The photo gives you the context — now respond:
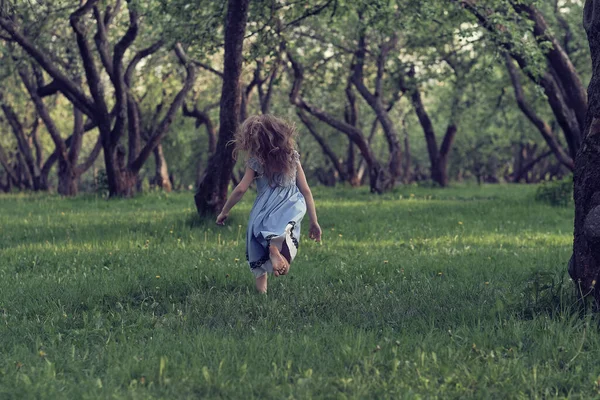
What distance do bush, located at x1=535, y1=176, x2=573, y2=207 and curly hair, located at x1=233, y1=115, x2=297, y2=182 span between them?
471 inches

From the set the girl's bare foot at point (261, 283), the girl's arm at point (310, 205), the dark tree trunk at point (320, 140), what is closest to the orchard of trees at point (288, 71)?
the dark tree trunk at point (320, 140)

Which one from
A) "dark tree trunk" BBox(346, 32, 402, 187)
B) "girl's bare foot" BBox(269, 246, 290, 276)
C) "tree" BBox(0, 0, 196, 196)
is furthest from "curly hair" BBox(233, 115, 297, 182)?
"dark tree trunk" BBox(346, 32, 402, 187)

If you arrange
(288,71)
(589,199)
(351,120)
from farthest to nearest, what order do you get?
(351,120), (288,71), (589,199)

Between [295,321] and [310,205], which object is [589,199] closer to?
[310,205]

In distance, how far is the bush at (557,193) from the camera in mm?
17484

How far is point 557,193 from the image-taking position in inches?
694

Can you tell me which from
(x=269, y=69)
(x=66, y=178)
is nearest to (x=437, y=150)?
(x=269, y=69)

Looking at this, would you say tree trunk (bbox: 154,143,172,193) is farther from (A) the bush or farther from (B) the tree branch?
(A) the bush

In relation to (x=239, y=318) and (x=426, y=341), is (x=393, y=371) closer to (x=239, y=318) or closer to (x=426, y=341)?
(x=426, y=341)

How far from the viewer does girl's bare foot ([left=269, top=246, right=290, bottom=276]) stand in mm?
6848

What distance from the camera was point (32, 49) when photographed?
16484 millimetres

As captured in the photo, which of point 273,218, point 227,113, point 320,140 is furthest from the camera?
point 320,140

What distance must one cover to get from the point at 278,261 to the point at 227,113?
6.35m

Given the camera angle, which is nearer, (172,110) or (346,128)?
(172,110)
